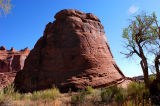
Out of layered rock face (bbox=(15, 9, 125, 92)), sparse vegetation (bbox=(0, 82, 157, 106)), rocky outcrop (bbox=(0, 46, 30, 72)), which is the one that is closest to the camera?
sparse vegetation (bbox=(0, 82, 157, 106))

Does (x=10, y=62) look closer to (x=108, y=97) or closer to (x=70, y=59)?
(x=70, y=59)

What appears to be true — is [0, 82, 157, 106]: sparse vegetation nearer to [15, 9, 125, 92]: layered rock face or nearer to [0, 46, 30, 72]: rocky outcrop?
[15, 9, 125, 92]: layered rock face

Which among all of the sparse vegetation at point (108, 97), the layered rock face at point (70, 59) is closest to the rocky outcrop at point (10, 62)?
the layered rock face at point (70, 59)

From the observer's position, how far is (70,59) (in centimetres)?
1593

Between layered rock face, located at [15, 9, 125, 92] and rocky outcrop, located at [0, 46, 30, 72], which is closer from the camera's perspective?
layered rock face, located at [15, 9, 125, 92]

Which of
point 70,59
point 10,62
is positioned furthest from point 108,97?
point 10,62

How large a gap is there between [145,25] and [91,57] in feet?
23.4

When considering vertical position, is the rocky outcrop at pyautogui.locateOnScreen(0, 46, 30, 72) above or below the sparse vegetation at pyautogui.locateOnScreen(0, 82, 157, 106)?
above

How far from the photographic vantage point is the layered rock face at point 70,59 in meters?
14.7

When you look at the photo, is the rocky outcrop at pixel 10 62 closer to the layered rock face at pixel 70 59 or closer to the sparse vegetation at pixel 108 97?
the layered rock face at pixel 70 59

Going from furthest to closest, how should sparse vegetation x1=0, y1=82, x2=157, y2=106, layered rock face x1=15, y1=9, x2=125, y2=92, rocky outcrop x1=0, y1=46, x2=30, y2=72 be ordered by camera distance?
rocky outcrop x1=0, y1=46, x2=30, y2=72 → layered rock face x1=15, y1=9, x2=125, y2=92 → sparse vegetation x1=0, y1=82, x2=157, y2=106

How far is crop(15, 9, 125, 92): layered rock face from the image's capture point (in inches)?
580

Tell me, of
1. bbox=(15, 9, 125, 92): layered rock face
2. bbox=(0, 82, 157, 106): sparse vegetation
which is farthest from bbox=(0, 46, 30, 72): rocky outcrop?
bbox=(0, 82, 157, 106): sparse vegetation

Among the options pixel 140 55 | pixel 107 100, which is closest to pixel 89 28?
pixel 140 55
